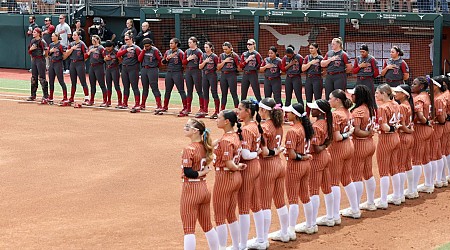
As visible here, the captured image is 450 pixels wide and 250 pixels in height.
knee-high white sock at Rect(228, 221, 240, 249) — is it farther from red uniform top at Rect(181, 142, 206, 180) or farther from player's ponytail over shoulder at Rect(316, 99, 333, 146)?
player's ponytail over shoulder at Rect(316, 99, 333, 146)

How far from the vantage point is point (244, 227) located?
9.84 metres

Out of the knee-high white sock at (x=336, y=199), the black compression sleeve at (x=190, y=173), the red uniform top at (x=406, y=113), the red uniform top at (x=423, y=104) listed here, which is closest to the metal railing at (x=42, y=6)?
the red uniform top at (x=423, y=104)

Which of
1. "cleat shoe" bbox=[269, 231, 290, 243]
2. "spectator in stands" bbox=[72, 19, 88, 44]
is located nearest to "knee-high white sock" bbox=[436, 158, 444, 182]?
"cleat shoe" bbox=[269, 231, 290, 243]

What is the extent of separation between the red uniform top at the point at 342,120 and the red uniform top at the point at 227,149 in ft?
7.33

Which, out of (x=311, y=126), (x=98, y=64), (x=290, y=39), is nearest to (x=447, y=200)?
(x=311, y=126)

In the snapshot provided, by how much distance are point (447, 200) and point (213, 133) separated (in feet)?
21.0

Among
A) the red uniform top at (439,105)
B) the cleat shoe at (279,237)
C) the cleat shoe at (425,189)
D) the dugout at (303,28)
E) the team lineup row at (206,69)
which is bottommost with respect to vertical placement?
the cleat shoe at (279,237)

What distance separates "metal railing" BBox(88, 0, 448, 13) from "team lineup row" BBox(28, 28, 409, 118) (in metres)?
6.46

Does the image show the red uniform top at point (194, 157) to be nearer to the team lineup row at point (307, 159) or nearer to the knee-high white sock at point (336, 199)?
the team lineup row at point (307, 159)

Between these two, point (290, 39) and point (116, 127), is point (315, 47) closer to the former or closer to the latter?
point (116, 127)

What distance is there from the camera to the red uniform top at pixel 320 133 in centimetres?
1098

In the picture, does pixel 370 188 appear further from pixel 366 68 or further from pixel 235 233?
pixel 366 68

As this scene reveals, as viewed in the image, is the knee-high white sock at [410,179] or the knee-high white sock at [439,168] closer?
the knee-high white sock at [410,179]

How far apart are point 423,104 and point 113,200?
16.3 ft
